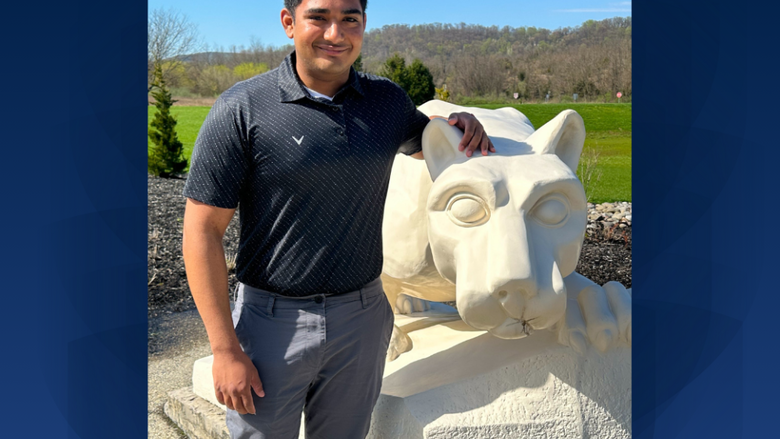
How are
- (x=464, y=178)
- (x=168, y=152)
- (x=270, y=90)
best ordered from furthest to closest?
(x=168, y=152), (x=464, y=178), (x=270, y=90)

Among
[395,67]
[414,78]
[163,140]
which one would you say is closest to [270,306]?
[163,140]

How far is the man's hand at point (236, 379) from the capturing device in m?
1.90

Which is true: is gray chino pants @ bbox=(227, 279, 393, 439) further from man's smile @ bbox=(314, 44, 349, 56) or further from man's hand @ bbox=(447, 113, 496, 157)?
man's smile @ bbox=(314, 44, 349, 56)

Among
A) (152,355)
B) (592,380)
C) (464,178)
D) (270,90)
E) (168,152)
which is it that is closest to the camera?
(270,90)

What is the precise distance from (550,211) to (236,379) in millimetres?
1092

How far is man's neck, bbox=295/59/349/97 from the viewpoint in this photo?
→ 197 cm

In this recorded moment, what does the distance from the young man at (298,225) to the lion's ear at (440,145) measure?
5.1 inches

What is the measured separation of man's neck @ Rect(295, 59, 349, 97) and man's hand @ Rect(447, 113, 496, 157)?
0.44 m

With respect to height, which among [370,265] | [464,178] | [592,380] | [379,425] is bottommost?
[379,425]

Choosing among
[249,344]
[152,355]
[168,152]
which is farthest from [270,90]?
[168,152]

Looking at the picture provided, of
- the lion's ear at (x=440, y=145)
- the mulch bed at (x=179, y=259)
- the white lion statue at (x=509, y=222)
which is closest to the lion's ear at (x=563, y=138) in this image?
the white lion statue at (x=509, y=222)

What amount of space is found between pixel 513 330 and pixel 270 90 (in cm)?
107
